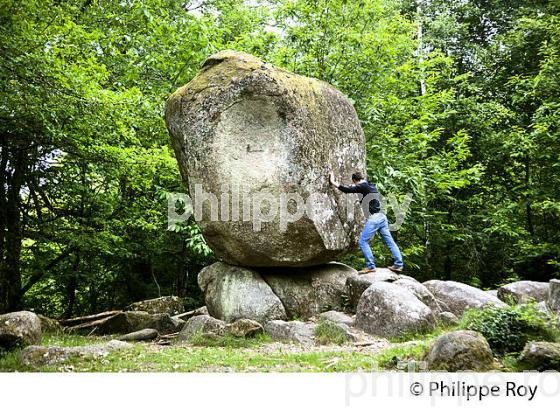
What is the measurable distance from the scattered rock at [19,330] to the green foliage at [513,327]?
752 centimetres

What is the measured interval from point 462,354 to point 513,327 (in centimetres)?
162

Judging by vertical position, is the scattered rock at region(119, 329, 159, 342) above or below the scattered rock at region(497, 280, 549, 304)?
below

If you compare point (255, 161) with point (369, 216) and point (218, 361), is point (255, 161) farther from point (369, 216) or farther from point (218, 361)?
point (218, 361)

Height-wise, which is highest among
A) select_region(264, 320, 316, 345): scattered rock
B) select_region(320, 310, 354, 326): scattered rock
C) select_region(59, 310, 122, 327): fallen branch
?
select_region(320, 310, 354, 326): scattered rock

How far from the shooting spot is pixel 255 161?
12.0m

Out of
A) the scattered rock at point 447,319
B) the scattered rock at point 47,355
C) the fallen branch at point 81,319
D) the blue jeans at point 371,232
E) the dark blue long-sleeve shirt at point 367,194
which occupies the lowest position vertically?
the fallen branch at point 81,319

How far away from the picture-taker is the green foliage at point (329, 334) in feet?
31.4

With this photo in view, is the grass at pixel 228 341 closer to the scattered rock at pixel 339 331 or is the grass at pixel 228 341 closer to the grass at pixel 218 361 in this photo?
the grass at pixel 218 361

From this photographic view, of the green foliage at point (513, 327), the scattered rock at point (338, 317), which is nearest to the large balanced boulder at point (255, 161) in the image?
the scattered rock at point (338, 317)

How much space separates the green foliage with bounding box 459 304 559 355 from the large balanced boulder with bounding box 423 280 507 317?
12.8 feet

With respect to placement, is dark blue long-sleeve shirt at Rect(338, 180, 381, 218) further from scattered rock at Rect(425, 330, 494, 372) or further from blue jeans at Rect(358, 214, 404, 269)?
scattered rock at Rect(425, 330, 494, 372)

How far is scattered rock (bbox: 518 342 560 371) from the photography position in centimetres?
571

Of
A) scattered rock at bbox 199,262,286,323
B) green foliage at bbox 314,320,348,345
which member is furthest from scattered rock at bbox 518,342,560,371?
scattered rock at bbox 199,262,286,323

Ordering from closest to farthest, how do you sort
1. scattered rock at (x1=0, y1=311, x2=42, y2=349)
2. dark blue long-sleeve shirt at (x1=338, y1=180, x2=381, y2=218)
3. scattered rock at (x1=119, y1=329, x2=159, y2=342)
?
scattered rock at (x1=0, y1=311, x2=42, y2=349) → scattered rock at (x1=119, y1=329, x2=159, y2=342) → dark blue long-sleeve shirt at (x1=338, y1=180, x2=381, y2=218)
